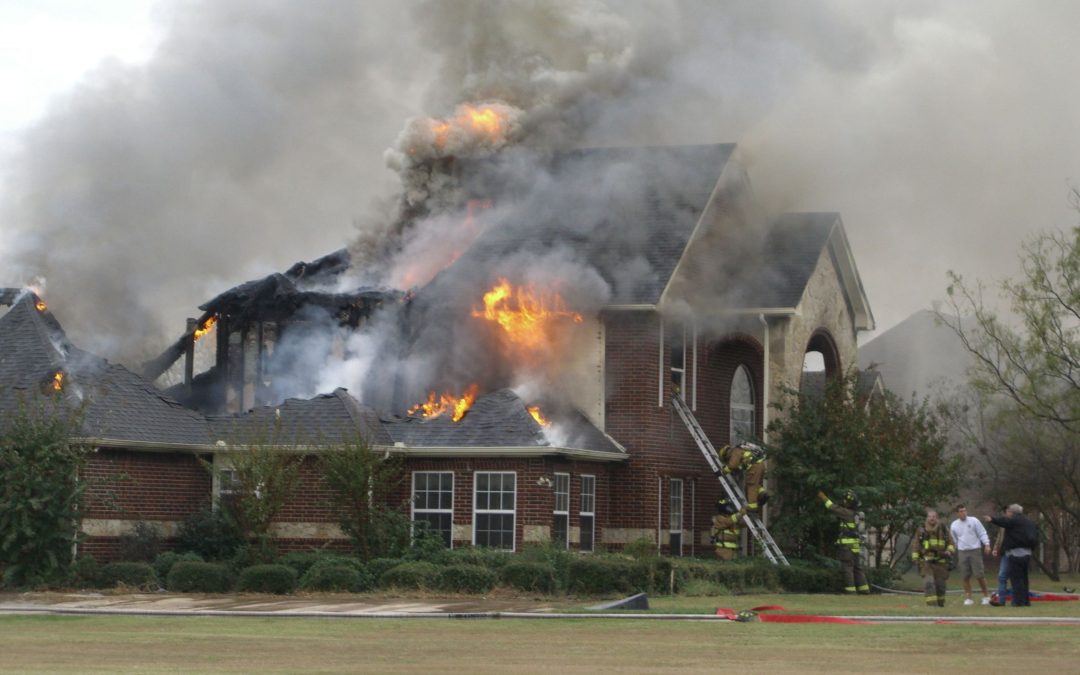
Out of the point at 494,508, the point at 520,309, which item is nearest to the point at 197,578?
the point at 494,508

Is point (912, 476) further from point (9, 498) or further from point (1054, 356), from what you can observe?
point (9, 498)

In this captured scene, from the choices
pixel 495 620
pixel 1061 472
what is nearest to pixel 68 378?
pixel 495 620

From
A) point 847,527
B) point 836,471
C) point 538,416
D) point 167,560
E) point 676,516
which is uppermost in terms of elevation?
point 538,416

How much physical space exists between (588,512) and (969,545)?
29.0ft

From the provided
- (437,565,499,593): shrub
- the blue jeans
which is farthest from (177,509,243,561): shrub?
the blue jeans

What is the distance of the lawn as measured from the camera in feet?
56.7

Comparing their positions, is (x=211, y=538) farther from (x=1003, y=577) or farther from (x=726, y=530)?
(x=1003, y=577)

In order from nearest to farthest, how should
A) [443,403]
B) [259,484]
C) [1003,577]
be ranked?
[1003,577] < [259,484] < [443,403]

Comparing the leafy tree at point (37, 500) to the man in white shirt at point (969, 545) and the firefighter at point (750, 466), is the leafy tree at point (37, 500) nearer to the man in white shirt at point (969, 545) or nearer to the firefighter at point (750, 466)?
the firefighter at point (750, 466)

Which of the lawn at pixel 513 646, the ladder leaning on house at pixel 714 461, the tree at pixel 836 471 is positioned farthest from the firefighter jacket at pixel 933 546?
the ladder leaning on house at pixel 714 461

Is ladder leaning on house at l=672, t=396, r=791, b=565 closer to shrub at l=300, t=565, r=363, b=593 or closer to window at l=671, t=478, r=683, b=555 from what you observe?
window at l=671, t=478, r=683, b=555

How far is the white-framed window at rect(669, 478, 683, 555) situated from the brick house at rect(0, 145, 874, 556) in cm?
5

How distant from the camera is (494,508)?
34156mm

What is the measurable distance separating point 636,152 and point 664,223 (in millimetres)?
2682
